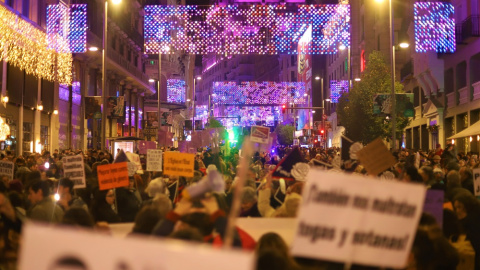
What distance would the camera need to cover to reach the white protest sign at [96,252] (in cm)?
295

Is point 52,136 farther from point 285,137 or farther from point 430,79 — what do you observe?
point 285,137

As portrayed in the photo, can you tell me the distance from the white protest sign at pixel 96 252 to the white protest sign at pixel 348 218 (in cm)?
136

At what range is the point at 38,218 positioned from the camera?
8375 millimetres

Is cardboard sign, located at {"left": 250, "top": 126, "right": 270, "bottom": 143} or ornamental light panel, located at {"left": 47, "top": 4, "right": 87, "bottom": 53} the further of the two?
ornamental light panel, located at {"left": 47, "top": 4, "right": 87, "bottom": 53}

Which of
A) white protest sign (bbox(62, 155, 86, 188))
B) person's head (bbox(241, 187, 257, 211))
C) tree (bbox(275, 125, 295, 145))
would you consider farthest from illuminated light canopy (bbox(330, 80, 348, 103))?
tree (bbox(275, 125, 295, 145))

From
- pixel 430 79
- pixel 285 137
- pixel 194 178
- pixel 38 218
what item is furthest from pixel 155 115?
pixel 285 137

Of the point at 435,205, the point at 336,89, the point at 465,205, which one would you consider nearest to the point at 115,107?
the point at 465,205

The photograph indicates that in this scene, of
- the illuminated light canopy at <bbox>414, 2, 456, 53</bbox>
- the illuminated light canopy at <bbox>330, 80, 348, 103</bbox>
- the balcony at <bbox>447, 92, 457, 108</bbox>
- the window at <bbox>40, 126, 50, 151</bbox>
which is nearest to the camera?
the illuminated light canopy at <bbox>414, 2, 456, 53</bbox>

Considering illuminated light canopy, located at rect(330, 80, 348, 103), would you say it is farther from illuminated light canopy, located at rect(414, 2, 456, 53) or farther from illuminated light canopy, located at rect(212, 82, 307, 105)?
illuminated light canopy, located at rect(414, 2, 456, 53)

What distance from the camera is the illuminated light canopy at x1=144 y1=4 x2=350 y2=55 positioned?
31094 millimetres

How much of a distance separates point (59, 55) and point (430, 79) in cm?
1966

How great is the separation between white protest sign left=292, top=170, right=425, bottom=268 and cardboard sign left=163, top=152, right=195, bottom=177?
31.1ft

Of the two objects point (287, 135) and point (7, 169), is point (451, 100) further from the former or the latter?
point (287, 135)

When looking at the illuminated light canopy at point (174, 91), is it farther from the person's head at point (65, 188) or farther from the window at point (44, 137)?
the person's head at point (65, 188)
